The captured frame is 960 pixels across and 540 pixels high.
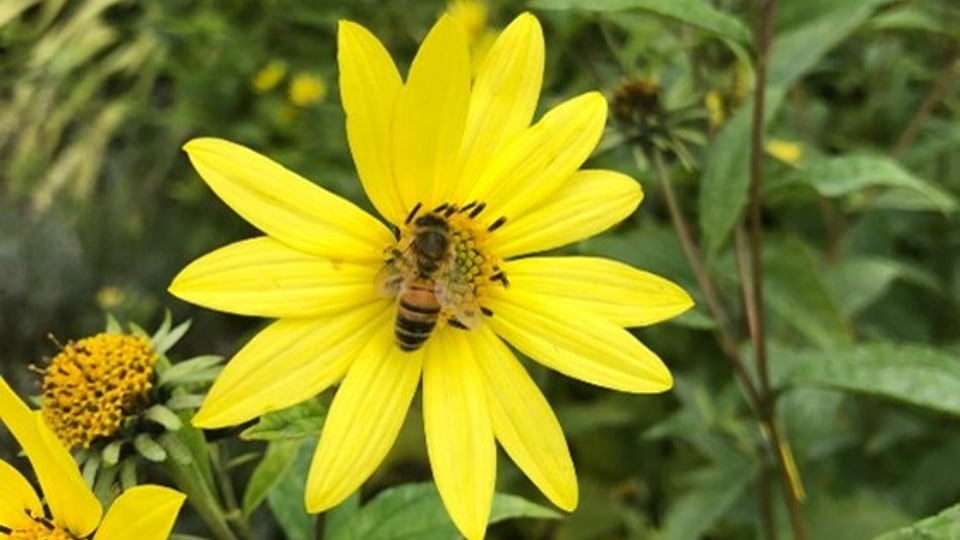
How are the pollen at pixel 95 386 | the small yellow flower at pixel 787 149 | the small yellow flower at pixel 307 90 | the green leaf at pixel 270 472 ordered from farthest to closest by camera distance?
the small yellow flower at pixel 307 90, the small yellow flower at pixel 787 149, the green leaf at pixel 270 472, the pollen at pixel 95 386

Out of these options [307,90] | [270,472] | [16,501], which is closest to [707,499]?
[270,472]

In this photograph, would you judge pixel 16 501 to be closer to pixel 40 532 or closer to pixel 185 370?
pixel 40 532

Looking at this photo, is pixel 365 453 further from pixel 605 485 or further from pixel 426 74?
pixel 605 485

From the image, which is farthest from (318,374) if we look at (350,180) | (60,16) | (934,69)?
(60,16)

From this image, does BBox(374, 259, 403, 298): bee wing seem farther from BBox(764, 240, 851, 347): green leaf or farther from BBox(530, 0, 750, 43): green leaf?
BBox(764, 240, 851, 347): green leaf

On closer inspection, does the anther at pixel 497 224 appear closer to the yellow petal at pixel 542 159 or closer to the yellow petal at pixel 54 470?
the yellow petal at pixel 542 159

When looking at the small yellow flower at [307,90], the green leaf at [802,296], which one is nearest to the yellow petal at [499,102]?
the green leaf at [802,296]

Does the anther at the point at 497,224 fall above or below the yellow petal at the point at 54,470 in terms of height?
above
